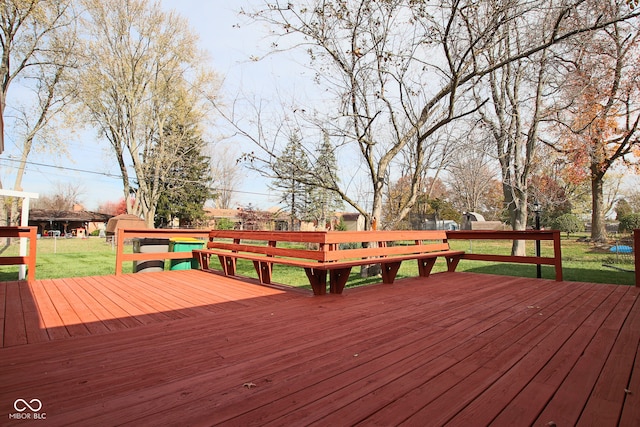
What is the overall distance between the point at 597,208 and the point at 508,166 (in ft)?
30.7

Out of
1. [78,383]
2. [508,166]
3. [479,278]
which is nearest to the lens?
[78,383]

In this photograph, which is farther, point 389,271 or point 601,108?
point 601,108

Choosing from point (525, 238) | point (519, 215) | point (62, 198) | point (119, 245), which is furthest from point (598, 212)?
point (62, 198)

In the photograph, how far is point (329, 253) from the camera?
13.3ft

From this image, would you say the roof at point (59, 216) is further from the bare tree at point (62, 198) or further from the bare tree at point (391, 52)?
the bare tree at point (391, 52)

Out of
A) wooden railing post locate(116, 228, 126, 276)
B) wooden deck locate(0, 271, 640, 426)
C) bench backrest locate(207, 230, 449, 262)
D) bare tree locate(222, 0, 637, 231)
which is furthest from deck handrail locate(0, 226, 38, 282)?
bare tree locate(222, 0, 637, 231)

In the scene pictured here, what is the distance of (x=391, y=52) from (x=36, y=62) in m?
16.9

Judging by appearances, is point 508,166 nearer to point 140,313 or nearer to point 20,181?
point 140,313

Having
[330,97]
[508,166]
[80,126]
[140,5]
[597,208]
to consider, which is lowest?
[597,208]

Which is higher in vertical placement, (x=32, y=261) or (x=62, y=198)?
(x=62, y=198)

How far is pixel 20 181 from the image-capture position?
656 inches

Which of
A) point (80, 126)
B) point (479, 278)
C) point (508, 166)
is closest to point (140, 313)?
point (479, 278)

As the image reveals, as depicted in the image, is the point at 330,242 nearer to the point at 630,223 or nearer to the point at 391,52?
the point at 391,52

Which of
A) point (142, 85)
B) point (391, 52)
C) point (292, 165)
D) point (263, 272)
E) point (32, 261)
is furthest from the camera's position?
point (142, 85)
